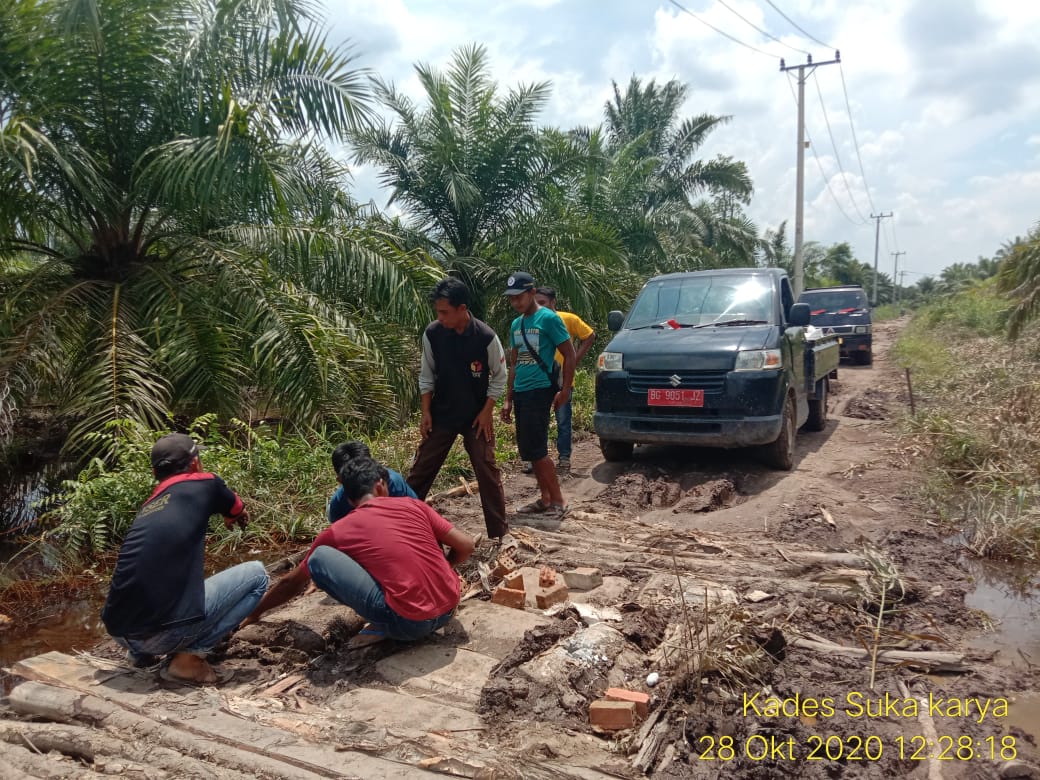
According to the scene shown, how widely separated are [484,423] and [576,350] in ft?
8.36

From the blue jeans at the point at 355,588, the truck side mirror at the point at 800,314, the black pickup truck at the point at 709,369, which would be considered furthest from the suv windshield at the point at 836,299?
the blue jeans at the point at 355,588

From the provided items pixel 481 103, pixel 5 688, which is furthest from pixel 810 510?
pixel 481 103

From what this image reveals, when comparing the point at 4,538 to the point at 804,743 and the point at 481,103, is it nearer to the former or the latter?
the point at 804,743

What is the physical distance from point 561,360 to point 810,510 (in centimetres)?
227

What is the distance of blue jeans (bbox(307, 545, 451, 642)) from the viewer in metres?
3.39

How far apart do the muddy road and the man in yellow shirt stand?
258 centimetres

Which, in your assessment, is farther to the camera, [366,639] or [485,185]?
[485,185]

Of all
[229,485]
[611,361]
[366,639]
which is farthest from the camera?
[611,361]

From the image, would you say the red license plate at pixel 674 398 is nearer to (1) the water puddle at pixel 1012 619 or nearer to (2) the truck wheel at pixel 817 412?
(1) the water puddle at pixel 1012 619

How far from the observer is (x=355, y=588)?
3.39 metres

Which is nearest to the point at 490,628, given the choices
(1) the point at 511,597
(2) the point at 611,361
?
(1) the point at 511,597

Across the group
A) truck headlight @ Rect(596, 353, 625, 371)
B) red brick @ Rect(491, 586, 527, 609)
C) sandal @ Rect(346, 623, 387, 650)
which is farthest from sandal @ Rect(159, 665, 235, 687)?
truck headlight @ Rect(596, 353, 625, 371)

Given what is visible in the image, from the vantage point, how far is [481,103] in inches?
501

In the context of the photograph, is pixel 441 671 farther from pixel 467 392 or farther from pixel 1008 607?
pixel 1008 607
